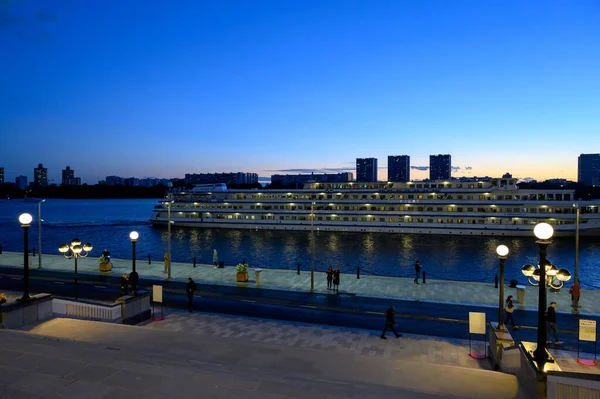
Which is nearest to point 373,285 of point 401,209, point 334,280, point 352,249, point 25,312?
point 334,280

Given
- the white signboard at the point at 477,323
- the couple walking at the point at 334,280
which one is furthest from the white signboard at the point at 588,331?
the couple walking at the point at 334,280

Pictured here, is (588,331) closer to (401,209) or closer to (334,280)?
(334,280)

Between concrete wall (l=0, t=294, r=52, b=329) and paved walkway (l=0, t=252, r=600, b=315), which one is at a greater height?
concrete wall (l=0, t=294, r=52, b=329)

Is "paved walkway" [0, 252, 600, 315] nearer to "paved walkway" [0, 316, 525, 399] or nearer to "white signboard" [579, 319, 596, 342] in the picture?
"white signboard" [579, 319, 596, 342]

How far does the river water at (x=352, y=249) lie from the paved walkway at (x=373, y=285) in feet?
35.5

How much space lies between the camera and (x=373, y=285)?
23.4 metres

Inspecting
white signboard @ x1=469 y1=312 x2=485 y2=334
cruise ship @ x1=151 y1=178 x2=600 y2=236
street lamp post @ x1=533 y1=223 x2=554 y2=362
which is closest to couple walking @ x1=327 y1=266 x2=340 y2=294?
white signboard @ x1=469 y1=312 x2=485 y2=334

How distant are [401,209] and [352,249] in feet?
74.6

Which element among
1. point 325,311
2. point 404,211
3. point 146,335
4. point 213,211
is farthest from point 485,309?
point 213,211

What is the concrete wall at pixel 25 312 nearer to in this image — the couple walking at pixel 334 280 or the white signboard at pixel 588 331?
the couple walking at pixel 334 280

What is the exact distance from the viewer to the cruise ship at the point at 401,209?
6344 cm

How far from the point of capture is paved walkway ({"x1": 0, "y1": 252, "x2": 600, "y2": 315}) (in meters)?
20.1

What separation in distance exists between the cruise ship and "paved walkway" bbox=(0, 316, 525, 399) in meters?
47.0

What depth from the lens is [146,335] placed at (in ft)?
40.2
